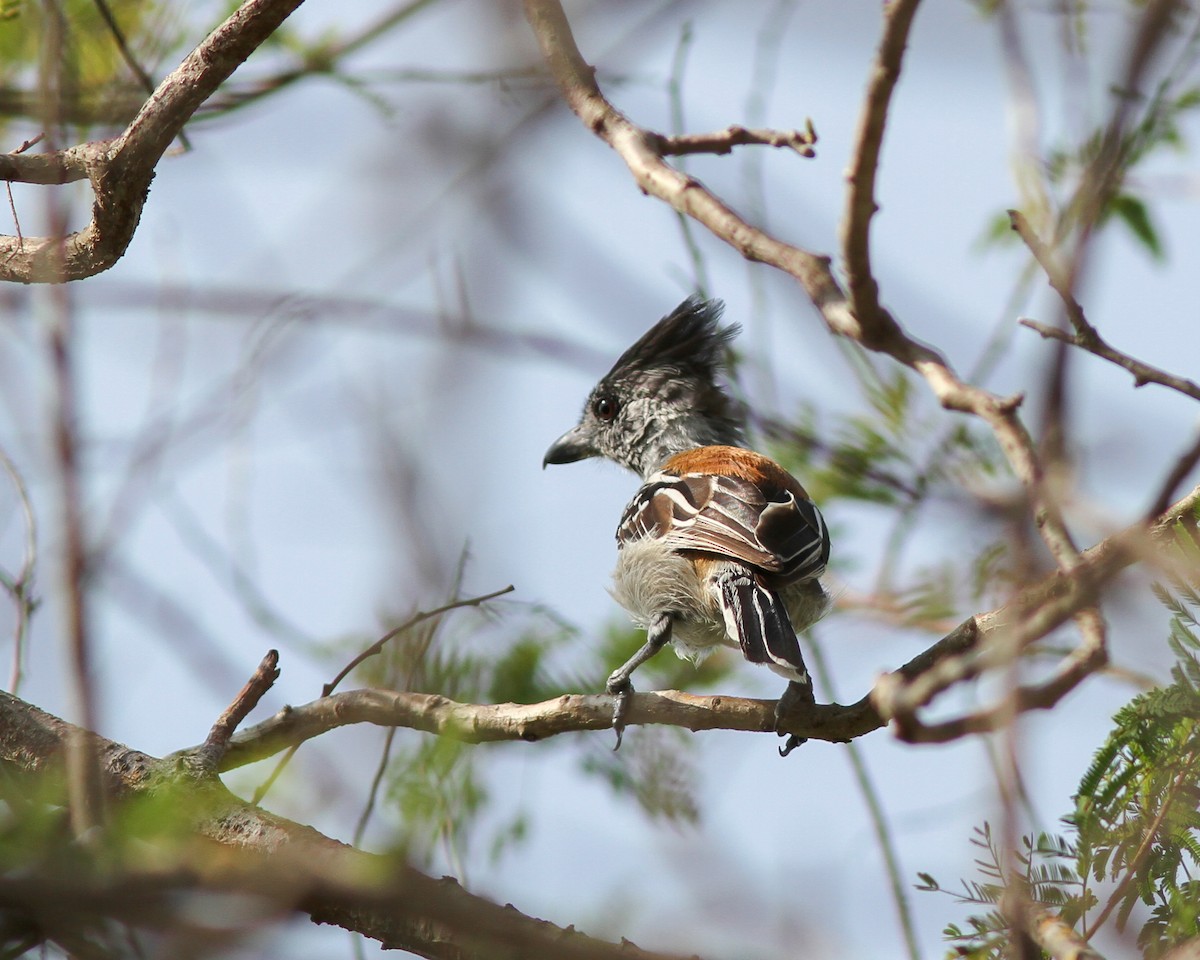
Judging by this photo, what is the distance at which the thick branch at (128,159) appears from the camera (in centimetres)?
297

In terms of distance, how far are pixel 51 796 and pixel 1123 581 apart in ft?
6.27

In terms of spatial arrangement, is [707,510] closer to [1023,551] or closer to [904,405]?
[904,405]

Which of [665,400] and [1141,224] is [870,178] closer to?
[1141,224]

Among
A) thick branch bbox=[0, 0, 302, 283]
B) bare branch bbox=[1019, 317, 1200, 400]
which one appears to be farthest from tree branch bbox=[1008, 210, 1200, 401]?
thick branch bbox=[0, 0, 302, 283]

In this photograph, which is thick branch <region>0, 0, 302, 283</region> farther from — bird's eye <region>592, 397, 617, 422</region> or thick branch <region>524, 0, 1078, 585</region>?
bird's eye <region>592, 397, 617, 422</region>

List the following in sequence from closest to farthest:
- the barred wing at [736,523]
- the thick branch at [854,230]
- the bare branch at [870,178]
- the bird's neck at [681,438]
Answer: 1. the thick branch at [854,230]
2. the bare branch at [870,178]
3. the barred wing at [736,523]
4. the bird's neck at [681,438]

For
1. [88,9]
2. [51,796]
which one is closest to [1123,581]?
[51,796]

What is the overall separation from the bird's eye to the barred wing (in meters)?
1.41

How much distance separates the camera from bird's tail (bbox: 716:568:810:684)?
3.90 metres

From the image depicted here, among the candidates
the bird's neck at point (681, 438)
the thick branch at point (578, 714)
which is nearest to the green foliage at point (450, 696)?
the thick branch at point (578, 714)

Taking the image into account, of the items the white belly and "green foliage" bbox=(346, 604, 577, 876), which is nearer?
"green foliage" bbox=(346, 604, 577, 876)

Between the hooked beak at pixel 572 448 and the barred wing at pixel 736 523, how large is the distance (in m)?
1.47

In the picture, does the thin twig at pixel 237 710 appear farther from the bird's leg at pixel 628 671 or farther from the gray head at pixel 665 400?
the gray head at pixel 665 400

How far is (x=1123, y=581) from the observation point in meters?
1.91
